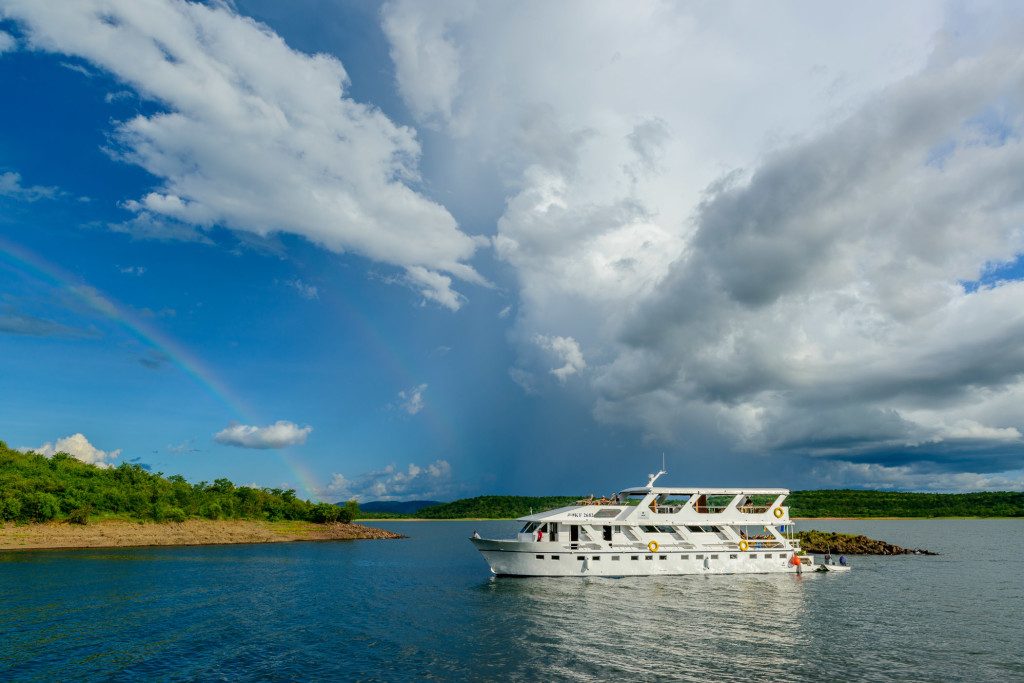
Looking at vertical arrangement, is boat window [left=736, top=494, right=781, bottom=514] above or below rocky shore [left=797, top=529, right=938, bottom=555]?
above

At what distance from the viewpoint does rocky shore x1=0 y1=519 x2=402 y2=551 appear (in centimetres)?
9994

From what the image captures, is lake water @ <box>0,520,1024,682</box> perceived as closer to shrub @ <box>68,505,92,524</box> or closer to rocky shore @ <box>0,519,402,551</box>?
rocky shore @ <box>0,519,402,551</box>

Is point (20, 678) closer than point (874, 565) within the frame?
Yes

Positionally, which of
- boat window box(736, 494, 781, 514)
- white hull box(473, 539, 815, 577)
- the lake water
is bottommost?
the lake water

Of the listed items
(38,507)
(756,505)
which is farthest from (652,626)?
(38,507)

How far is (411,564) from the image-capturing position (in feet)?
282

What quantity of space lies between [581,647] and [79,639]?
31.6 m

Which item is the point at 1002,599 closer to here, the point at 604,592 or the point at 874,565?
the point at 874,565

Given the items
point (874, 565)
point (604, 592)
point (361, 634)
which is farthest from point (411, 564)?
point (874, 565)

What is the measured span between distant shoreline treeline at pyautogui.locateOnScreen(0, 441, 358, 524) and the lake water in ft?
146

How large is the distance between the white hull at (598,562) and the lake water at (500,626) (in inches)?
56.1

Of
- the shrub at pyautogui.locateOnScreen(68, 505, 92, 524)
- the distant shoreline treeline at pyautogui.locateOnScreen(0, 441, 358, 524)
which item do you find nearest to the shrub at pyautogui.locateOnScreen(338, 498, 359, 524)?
the distant shoreline treeline at pyautogui.locateOnScreen(0, 441, 358, 524)

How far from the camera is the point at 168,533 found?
4584 inches

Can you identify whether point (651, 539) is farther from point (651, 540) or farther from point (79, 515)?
point (79, 515)
